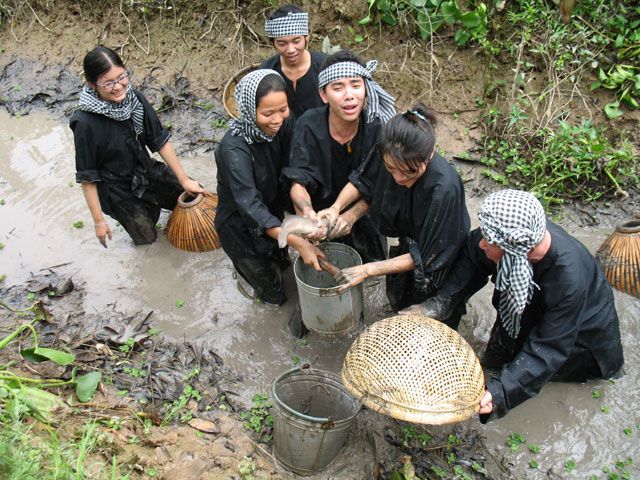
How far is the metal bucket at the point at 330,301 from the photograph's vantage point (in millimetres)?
3301


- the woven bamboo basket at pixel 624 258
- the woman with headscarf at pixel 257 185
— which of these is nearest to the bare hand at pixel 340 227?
the woman with headscarf at pixel 257 185

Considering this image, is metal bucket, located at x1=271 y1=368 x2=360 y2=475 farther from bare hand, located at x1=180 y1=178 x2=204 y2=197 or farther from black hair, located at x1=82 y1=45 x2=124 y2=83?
black hair, located at x1=82 y1=45 x2=124 y2=83

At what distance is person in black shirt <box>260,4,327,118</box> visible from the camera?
433 cm

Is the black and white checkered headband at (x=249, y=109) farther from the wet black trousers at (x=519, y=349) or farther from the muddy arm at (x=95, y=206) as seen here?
the wet black trousers at (x=519, y=349)

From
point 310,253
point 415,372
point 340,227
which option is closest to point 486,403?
point 415,372

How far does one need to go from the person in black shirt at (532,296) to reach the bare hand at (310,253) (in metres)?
0.62

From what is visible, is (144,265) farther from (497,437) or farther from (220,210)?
(497,437)

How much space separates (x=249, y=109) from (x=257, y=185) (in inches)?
23.6

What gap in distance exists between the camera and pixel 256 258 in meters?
4.16

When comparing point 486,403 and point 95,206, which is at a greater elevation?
point 95,206

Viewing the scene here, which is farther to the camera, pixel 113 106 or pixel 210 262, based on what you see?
pixel 210 262

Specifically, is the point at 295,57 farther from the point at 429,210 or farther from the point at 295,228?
the point at 429,210

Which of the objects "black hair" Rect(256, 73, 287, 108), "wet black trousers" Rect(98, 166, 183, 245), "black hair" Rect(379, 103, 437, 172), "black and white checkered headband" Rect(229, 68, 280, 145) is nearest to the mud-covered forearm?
"wet black trousers" Rect(98, 166, 183, 245)

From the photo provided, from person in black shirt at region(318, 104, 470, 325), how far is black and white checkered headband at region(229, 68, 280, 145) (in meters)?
0.65
